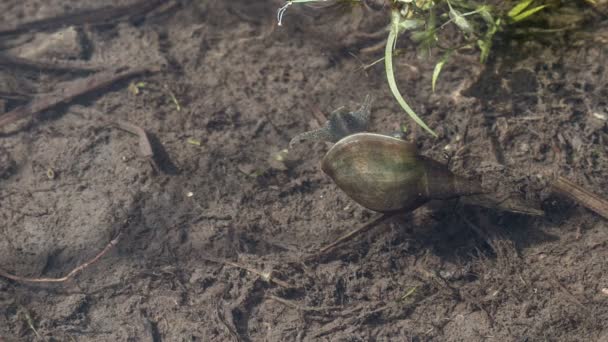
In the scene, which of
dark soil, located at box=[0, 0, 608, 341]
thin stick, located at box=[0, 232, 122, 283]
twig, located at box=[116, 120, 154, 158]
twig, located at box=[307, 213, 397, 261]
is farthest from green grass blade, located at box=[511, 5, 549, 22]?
thin stick, located at box=[0, 232, 122, 283]

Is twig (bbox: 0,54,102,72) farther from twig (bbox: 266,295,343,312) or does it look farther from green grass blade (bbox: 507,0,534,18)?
green grass blade (bbox: 507,0,534,18)

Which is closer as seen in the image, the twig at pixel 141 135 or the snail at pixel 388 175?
the snail at pixel 388 175

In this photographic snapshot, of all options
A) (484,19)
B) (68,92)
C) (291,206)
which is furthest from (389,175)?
(68,92)

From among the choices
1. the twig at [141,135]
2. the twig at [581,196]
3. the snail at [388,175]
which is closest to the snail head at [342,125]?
the snail at [388,175]

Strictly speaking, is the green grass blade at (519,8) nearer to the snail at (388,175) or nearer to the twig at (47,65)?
the snail at (388,175)

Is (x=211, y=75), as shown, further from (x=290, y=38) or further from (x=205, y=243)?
(x=205, y=243)

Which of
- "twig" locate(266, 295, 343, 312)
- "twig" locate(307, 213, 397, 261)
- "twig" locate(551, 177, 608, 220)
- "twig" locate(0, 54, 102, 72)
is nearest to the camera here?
"twig" locate(551, 177, 608, 220)

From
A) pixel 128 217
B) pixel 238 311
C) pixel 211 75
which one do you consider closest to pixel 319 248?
pixel 238 311

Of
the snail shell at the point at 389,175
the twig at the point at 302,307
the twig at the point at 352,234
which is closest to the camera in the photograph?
the snail shell at the point at 389,175
